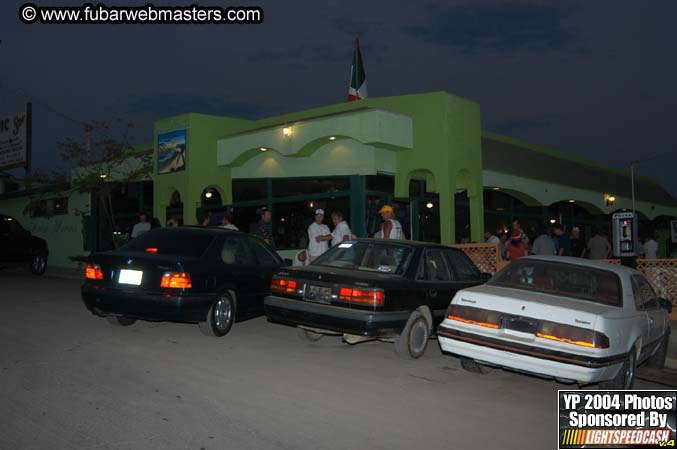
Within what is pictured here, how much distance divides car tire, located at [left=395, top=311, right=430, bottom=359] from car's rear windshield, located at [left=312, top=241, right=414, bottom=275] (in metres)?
0.68

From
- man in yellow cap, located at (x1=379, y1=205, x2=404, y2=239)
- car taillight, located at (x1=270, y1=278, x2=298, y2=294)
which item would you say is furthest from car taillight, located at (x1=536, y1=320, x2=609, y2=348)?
man in yellow cap, located at (x1=379, y1=205, x2=404, y2=239)

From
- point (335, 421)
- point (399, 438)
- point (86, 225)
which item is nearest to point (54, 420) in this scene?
point (335, 421)

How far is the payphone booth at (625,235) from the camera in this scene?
36.1ft

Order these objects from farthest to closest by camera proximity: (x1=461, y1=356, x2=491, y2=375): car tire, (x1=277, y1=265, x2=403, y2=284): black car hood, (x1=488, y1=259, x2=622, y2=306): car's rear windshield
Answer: (x1=277, y1=265, x2=403, y2=284): black car hood, (x1=461, y1=356, x2=491, y2=375): car tire, (x1=488, y1=259, x2=622, y2=306): car's rear windshield

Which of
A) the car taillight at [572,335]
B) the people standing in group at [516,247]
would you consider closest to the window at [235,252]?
the car taillight at [572,335]

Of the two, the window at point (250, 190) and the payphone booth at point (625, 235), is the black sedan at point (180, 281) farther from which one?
the window at point (250, 190)

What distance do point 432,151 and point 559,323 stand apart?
9.93 metres

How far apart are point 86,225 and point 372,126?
16.2m

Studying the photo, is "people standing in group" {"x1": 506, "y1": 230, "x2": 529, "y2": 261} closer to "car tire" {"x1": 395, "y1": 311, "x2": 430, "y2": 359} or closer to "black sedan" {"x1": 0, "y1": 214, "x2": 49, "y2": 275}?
"car tire" {"x1": 395, "y1": 311, "x2": 430, "y2": 359}

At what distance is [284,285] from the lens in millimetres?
7477

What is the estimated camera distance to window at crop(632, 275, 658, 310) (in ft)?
21.1

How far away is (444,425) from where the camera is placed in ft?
15.8

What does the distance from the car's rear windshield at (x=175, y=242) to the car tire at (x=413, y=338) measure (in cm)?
288

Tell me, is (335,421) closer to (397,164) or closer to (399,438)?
(399,438)
